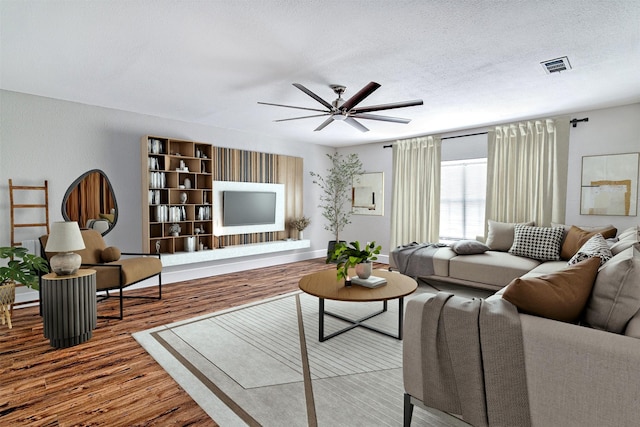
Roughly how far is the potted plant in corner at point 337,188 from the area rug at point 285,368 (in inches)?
149

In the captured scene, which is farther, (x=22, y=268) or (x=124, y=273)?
(x=124, y=273)

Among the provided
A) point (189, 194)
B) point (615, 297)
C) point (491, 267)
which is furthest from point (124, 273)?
point (491, 267)

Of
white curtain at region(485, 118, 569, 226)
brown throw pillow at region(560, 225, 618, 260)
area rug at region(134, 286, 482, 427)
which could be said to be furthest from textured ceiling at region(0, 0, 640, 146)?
area rug at region(134, 286, 482, 427)

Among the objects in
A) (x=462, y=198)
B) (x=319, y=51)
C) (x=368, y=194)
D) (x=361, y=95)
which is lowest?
(x=462, y=198)

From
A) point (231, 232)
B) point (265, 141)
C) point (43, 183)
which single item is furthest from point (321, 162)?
point (43, 183)

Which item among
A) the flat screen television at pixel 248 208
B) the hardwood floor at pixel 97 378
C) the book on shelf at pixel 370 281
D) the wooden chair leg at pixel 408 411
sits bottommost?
the hardwood floor at pixel 97 378

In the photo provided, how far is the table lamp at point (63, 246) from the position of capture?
2.82 meters

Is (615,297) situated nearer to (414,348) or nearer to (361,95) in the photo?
(414,348)

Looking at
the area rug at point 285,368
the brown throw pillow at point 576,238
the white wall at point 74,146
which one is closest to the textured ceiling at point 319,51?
the white wall at point 74,146

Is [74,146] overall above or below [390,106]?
below

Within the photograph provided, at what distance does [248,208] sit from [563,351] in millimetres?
5135

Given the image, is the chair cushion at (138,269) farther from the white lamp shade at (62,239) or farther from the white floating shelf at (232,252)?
the white lamp shade at (62,239)

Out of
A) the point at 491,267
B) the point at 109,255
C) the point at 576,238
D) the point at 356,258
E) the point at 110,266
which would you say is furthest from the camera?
the point at 491,267

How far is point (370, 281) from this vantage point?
3012mm
